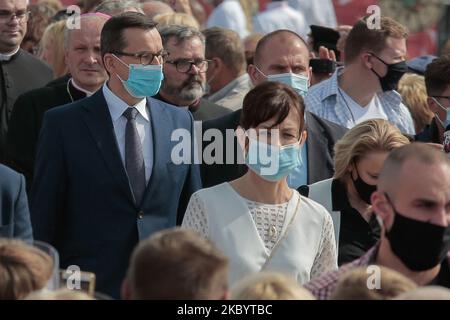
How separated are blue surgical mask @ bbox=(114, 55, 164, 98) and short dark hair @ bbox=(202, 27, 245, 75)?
10.3ft

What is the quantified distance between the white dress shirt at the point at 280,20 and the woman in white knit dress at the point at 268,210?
271 inches

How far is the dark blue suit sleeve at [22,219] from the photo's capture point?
A: 6320 mm

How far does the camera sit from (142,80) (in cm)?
731

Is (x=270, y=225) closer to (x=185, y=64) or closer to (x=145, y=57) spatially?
(x=145, y=57)

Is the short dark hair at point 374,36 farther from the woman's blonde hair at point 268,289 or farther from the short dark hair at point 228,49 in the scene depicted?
the woman's blonde hair at point 268,289

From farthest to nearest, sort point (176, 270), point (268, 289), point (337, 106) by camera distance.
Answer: point (337, 106)
point (268, 289)
point (176, 270)

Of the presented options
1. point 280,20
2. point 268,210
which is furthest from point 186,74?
point 280,20

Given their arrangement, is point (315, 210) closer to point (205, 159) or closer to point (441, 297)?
point (205, 159)

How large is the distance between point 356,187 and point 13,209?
1.85 m

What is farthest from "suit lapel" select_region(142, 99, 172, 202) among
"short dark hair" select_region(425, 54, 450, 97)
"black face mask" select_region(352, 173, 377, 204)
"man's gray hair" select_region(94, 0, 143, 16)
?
"man's gray hair" select_region(94, 0, 143, 16)

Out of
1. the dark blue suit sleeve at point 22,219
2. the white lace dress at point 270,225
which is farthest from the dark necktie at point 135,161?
the dark blue suit sleeve at point 22,219

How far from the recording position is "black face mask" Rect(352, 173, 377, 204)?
23.1ft

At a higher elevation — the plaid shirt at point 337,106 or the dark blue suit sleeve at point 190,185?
the plaid shirt at point 337,106
